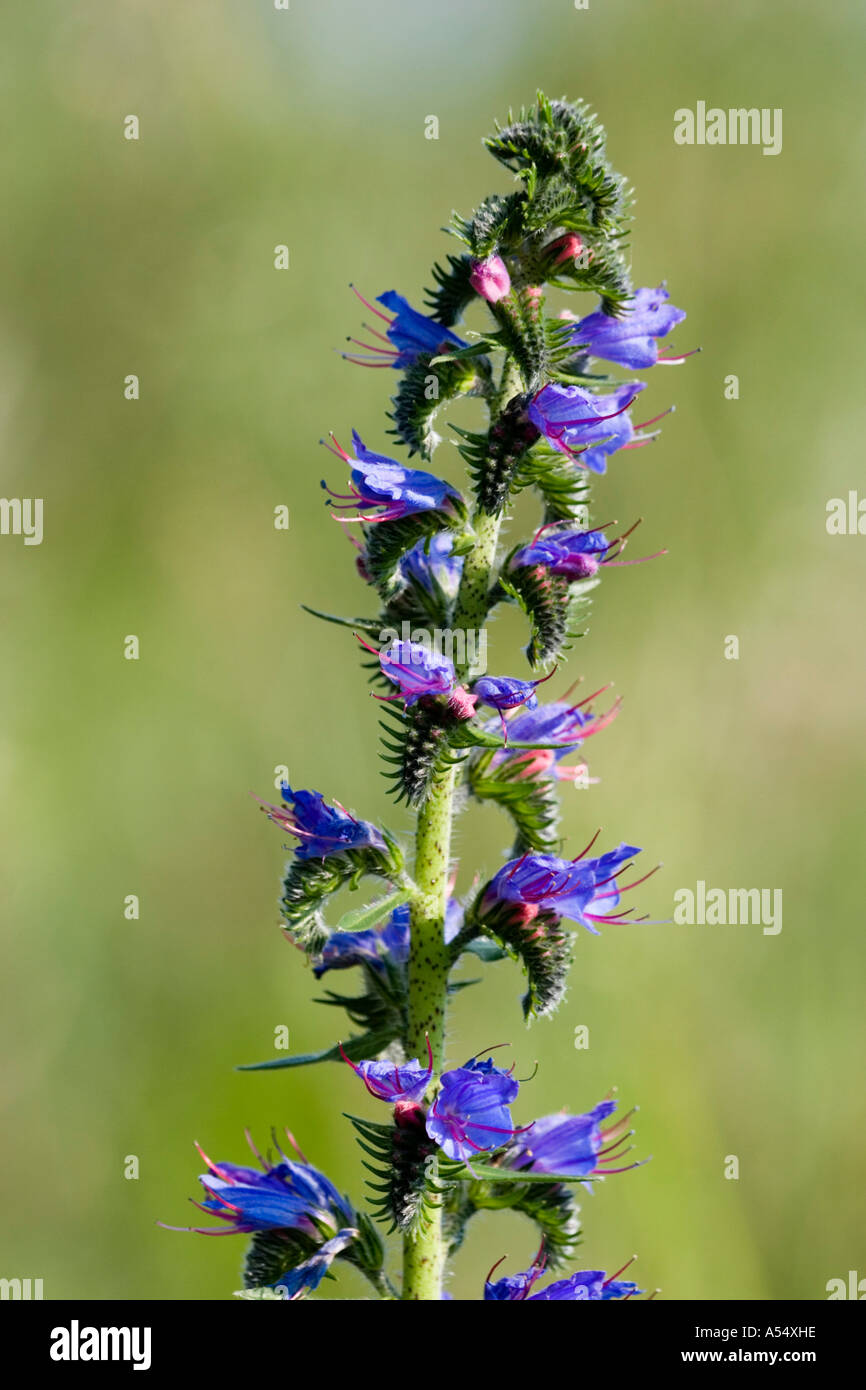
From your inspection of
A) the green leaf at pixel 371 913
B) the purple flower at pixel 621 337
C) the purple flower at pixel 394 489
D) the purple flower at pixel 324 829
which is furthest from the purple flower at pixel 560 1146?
the purple flower at pixel 621 337

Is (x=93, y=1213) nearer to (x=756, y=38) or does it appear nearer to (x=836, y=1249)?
(x=836, y=1249)

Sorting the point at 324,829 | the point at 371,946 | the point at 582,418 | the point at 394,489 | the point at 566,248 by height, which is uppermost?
the point at 566,248

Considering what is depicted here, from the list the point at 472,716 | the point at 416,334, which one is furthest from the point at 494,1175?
the point at 416,334

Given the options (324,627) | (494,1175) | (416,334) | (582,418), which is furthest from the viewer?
(324,627)

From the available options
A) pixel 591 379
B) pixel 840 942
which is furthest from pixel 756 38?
pixel 591 379

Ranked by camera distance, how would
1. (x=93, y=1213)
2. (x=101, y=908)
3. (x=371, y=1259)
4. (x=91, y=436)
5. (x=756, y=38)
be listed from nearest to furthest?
(x=371, y=1259), (x=93, y=1213), (x=101, y=908), (x=91, y=436), (x=756, y=38)

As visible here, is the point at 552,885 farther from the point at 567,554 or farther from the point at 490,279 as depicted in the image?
the point at 490,279
